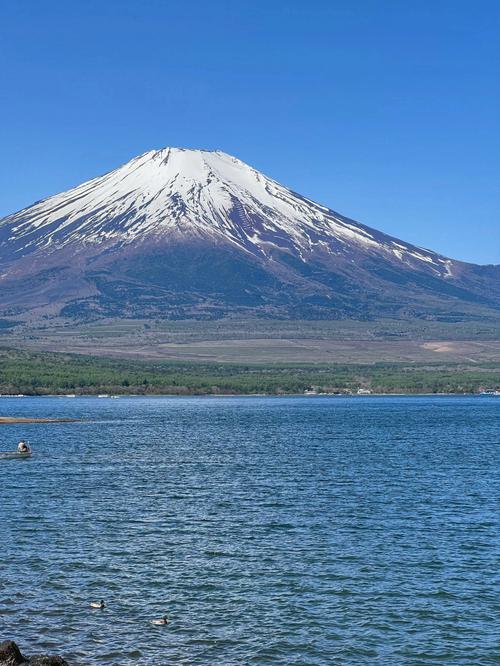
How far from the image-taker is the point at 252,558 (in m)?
34.2

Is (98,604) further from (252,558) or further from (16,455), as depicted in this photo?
(16,455)

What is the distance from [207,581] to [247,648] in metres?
6.44

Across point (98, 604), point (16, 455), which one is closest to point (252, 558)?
point (98, 604)

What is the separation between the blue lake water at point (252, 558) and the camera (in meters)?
25.5

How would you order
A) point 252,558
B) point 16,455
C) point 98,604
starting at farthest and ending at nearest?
point 16,455 → point 252,558 → point 98,604

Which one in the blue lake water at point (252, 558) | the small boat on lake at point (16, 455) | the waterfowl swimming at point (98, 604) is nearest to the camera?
the blue lake water at point (252, 558)

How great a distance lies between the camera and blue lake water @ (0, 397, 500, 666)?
2545cm

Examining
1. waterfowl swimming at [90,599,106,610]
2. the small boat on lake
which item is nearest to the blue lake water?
waterfowl swimming at [90,599,106,610]

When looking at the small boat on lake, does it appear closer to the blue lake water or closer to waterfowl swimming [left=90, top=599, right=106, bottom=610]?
the blue lake water

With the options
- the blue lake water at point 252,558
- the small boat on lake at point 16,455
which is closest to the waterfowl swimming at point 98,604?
the blue lake water at point 252,558

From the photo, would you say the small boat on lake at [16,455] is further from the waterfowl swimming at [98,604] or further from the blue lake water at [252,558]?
the waterfowl swimming at [98,604]

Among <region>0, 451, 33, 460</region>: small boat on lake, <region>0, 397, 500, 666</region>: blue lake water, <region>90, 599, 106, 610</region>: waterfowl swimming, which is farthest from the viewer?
<region>0, 451, 33, 460</region>: small boat on lake

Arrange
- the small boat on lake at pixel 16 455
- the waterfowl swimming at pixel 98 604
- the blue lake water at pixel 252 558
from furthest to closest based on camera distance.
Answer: the small boat on lake at pixel 16 455
the waterfowl swimming at pixel 98 604
the blue lake water at pixel 252 558

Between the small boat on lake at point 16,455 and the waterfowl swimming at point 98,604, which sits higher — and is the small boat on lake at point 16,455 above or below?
above
